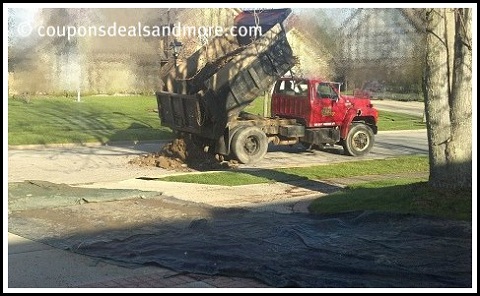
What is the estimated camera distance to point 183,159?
17094mm

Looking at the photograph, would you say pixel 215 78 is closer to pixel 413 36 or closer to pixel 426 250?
pixel 413 36

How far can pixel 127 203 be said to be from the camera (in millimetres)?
11586

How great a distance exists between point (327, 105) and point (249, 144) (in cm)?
255

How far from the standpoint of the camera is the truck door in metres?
18.2

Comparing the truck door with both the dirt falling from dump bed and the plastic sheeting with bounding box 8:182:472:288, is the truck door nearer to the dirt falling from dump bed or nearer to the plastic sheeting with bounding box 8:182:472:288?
the dirt falling from dump bed

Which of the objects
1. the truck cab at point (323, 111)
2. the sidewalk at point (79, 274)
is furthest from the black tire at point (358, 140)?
the sidewalk at point (79, 274)

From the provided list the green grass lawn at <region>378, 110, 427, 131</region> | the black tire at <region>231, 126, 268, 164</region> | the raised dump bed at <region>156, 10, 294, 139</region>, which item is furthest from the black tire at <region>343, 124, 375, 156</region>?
the green grass lawn at <region>378, 110, 427, 131</region>

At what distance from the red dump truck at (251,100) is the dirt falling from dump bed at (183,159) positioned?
23 centimetres

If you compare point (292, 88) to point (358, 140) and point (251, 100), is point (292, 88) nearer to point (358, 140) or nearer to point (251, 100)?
point (251, 100)

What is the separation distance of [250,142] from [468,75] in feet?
27.2

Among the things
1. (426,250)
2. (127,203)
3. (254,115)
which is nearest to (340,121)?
(254,115)

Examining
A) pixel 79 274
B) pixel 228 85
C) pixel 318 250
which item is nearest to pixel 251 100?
pixel 228 85

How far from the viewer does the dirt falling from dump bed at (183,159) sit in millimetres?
16703

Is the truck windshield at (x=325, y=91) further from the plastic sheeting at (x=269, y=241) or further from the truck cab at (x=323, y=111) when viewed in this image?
the plastic sheeting at (x=269, y=241)
